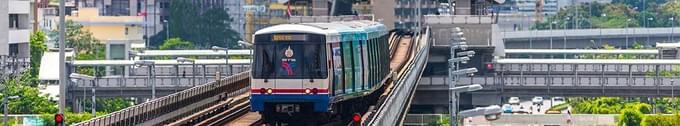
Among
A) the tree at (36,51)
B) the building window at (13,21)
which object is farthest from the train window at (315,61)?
the tree at (36,51)

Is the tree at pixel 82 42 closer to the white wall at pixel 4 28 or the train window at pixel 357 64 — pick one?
the white wall at pixel 4 28

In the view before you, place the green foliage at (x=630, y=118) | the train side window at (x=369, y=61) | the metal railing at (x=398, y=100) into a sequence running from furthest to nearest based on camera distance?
the green foliage at (x=630, y=118) < the train side window at (x=369, y=61) < the metal railing at (x=398, y=100)

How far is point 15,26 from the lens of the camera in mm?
78312

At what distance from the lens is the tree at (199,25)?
168750mm

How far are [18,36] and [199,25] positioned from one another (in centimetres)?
9109

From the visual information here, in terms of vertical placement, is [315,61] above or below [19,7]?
below

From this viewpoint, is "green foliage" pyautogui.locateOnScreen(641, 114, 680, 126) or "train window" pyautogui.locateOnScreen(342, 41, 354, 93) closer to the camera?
"train window" pyautogui.locateOnScreen(342, 41, 354, 93)

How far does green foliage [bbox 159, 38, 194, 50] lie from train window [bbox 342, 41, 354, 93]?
106979 millimetres

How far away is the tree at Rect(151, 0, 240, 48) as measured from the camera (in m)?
169

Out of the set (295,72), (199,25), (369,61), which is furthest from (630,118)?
(199,25)

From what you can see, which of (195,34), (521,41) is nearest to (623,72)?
(195,34)

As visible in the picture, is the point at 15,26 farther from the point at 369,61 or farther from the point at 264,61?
the point at 264,61

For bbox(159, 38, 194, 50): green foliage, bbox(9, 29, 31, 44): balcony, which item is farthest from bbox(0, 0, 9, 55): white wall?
bbox(159, 38, 194, 50): green foliage

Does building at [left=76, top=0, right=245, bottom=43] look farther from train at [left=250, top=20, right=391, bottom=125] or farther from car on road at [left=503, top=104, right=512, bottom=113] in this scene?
train at [left=250, top=20, right=391, bottom=125]
